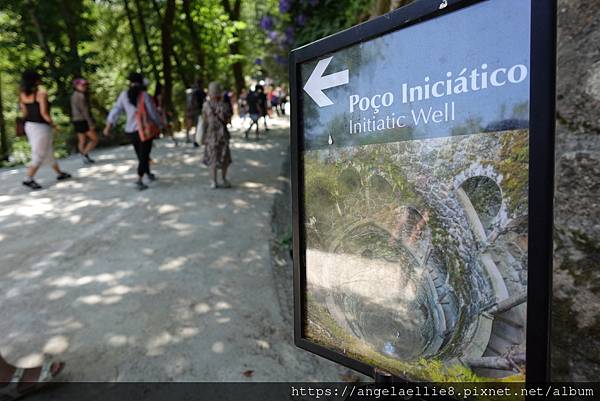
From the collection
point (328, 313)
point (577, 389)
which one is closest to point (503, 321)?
point (328, 313)

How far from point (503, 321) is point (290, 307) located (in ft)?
8.91

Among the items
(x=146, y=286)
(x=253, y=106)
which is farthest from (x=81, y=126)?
(x=146, y=286)

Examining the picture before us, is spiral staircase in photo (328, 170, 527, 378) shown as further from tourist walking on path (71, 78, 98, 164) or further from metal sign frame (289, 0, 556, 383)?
tourist walking on path (71, 78, 98, 164)

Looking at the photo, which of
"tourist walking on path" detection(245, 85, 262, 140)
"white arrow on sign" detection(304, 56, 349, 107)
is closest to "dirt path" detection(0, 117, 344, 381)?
"white arrow on sign" detection(304, 56, 349, 107)

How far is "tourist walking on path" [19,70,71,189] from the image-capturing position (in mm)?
6625

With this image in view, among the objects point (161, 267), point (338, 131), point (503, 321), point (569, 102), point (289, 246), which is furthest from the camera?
point (289, 246)

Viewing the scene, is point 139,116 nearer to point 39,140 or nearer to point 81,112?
point 39,140

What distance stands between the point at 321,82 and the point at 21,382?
2547 mm

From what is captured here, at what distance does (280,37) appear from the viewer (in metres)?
6.86

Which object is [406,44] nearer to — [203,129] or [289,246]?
[289,246]

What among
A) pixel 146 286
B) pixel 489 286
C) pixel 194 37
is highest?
pixel 194 37

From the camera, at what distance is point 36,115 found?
22.3ft

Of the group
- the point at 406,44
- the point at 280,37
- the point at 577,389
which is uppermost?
the point at 280,37

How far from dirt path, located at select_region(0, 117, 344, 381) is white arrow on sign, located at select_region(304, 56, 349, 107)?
1.97 metres
